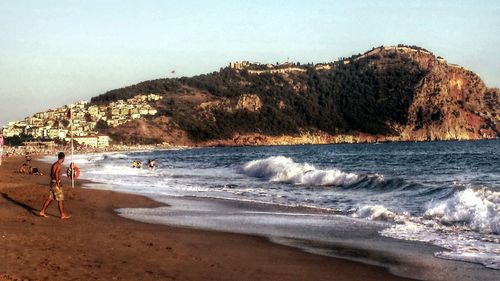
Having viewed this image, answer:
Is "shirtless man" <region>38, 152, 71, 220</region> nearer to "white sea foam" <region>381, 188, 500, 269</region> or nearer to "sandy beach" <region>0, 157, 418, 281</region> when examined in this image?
"sandy beach" <region>0, 157, 418, 281</region>

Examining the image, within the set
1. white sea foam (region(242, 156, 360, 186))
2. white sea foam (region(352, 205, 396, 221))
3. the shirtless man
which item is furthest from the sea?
the shirtless man

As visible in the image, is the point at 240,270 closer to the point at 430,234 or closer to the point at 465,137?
the point at 430,234

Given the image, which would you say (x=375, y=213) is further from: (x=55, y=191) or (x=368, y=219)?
(x=55, y=191)

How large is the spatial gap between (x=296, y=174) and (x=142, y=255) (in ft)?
75.1

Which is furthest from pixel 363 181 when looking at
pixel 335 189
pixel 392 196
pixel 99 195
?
pixel 99 195

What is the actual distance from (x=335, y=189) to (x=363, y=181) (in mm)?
1773

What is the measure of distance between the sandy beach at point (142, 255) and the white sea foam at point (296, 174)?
15.6 metres

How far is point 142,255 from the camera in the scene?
960 centimetres

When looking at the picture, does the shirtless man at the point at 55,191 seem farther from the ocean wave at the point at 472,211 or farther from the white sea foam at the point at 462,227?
the ocean wave at the point at 472,211

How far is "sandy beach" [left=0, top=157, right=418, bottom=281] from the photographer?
325 inches

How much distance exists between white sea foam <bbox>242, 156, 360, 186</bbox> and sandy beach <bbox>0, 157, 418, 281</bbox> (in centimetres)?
1558

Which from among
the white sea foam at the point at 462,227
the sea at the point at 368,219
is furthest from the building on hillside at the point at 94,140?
the white sea foam at the point at 462,227

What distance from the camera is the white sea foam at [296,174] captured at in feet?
92.8

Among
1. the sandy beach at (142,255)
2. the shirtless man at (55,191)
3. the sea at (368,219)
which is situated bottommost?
the sea at (368,219)
